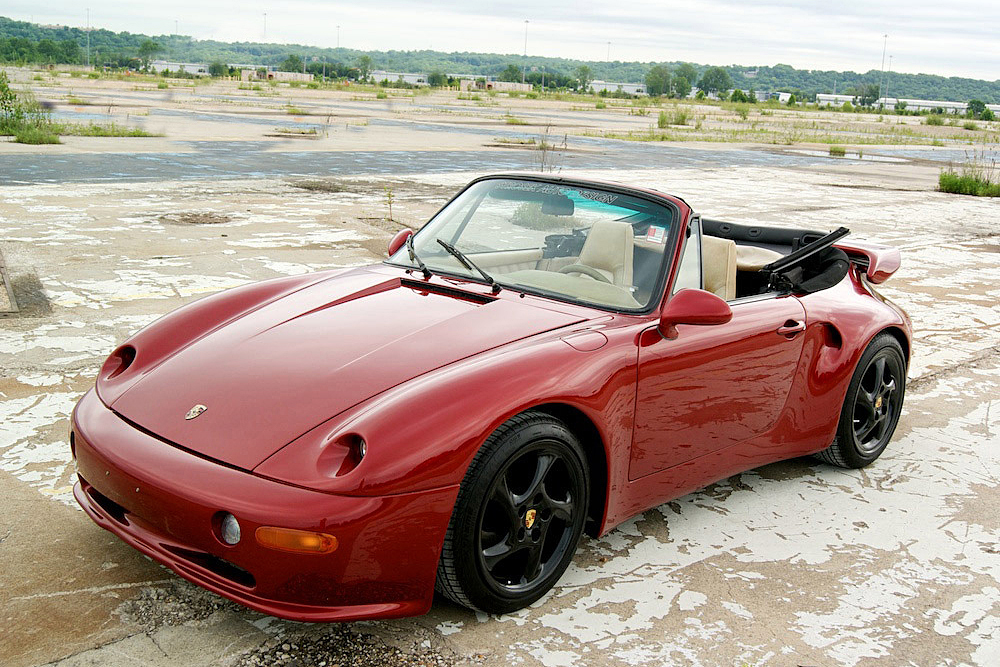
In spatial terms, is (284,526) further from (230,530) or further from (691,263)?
(691,263)

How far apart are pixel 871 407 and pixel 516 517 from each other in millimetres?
2404

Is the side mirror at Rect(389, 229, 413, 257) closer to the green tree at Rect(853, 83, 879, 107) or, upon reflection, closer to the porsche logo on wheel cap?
the porsche logo on wheel cap

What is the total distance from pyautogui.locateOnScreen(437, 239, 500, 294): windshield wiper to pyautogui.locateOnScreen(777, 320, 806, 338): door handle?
124 centimetres

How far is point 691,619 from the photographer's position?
3252mm

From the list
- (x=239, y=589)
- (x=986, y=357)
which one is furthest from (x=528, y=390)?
(x=986, y=357)

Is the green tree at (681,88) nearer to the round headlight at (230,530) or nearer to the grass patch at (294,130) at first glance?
the grass patch at (294,130)

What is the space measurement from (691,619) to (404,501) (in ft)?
3.74

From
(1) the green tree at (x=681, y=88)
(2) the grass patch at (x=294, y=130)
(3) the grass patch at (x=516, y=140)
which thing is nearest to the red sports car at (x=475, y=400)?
(3) the grass patch at (x=516, y=140)

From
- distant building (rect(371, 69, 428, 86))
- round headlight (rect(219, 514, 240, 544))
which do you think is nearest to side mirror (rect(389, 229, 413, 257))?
round headlight (rect(219, 514, 240, 544))

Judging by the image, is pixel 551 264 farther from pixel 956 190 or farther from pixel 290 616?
pixel 956 190

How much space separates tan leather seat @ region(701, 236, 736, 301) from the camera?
4.38m

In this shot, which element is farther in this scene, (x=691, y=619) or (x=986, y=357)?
(x=986, y=357)

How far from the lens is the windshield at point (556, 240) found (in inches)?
153

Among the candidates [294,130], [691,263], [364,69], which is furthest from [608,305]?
[364,69]
